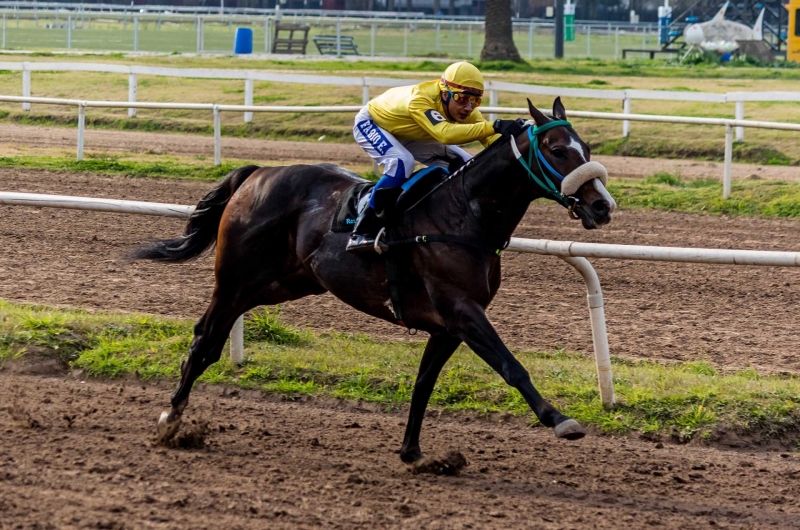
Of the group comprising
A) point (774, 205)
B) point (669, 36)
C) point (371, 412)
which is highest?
point (669, 36)

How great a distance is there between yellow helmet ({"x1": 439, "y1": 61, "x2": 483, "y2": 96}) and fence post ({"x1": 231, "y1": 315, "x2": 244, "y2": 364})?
2.18 metres

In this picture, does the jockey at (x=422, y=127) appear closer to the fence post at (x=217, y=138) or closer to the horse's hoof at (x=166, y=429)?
the horse's hoof at (x=166, y=429)

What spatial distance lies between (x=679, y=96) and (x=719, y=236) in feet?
27.0

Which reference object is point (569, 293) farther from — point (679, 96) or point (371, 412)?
point (679, 96)

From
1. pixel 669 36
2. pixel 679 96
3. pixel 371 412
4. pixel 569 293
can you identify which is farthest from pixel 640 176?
pixel 669 36

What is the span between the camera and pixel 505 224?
5.03 meters

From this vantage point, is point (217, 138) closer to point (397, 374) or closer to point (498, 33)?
point (397, 374)

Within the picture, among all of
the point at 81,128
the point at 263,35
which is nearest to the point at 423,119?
the point at 81,128

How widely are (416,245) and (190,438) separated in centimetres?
147

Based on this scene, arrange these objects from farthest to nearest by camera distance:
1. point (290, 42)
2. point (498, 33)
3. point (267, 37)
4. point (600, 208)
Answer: point (267, 37)
point (290, 42)
point (498, 33)
point (600, 208)

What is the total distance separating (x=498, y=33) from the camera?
28203 millimetres

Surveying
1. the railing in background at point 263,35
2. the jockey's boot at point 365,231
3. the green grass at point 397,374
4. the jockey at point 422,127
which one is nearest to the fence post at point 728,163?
the green grass at point 397,374

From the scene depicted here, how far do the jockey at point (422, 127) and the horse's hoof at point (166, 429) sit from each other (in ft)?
4.09

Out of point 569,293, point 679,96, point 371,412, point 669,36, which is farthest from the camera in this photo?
point 669,36
